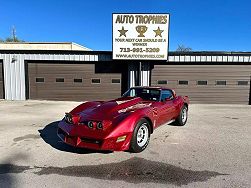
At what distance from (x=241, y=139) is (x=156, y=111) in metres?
2.31

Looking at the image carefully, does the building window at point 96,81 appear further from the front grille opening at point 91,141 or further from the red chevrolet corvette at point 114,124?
the front grille opening at point 91,141

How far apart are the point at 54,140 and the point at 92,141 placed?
1726 mm

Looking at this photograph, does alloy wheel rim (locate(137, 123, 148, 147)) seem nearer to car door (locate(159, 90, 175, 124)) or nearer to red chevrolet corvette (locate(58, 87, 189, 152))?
red chevrolet corvette (locate(58, 87, 189, 152))

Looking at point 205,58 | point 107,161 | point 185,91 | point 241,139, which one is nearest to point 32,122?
point 107,161

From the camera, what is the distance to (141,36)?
12336 mm

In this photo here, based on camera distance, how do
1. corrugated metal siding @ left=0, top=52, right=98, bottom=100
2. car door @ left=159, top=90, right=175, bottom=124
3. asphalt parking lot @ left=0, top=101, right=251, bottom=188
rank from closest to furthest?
asphalt parking lot @ left=0, top=101, right=251, bottom=188 < car door @ left=159, top=90, right=175, bottom=124 < corrugated metal siding @ left=0, top=52, right=98, bottom=100

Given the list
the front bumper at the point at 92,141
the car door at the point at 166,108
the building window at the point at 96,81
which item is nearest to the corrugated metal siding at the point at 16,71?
the building window at the point at 96,81

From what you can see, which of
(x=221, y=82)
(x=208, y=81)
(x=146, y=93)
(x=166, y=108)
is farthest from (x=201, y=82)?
(x=166, y=108)

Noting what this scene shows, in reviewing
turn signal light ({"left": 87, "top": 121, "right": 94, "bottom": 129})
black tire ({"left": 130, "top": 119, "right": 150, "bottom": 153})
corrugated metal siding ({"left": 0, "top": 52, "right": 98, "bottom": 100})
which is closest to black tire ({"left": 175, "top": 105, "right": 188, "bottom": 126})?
black tire ({"left": 130, "top": 119, "right": 150, "bottom": 153})

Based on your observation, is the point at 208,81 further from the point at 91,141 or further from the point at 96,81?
the point at 91,141

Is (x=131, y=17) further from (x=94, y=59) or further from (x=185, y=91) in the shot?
(x=185, y=91)

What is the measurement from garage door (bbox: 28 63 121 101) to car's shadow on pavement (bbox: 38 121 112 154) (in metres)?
6.50

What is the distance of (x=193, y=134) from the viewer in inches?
240

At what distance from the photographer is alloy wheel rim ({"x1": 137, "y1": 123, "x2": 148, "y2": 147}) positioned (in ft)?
15.1
